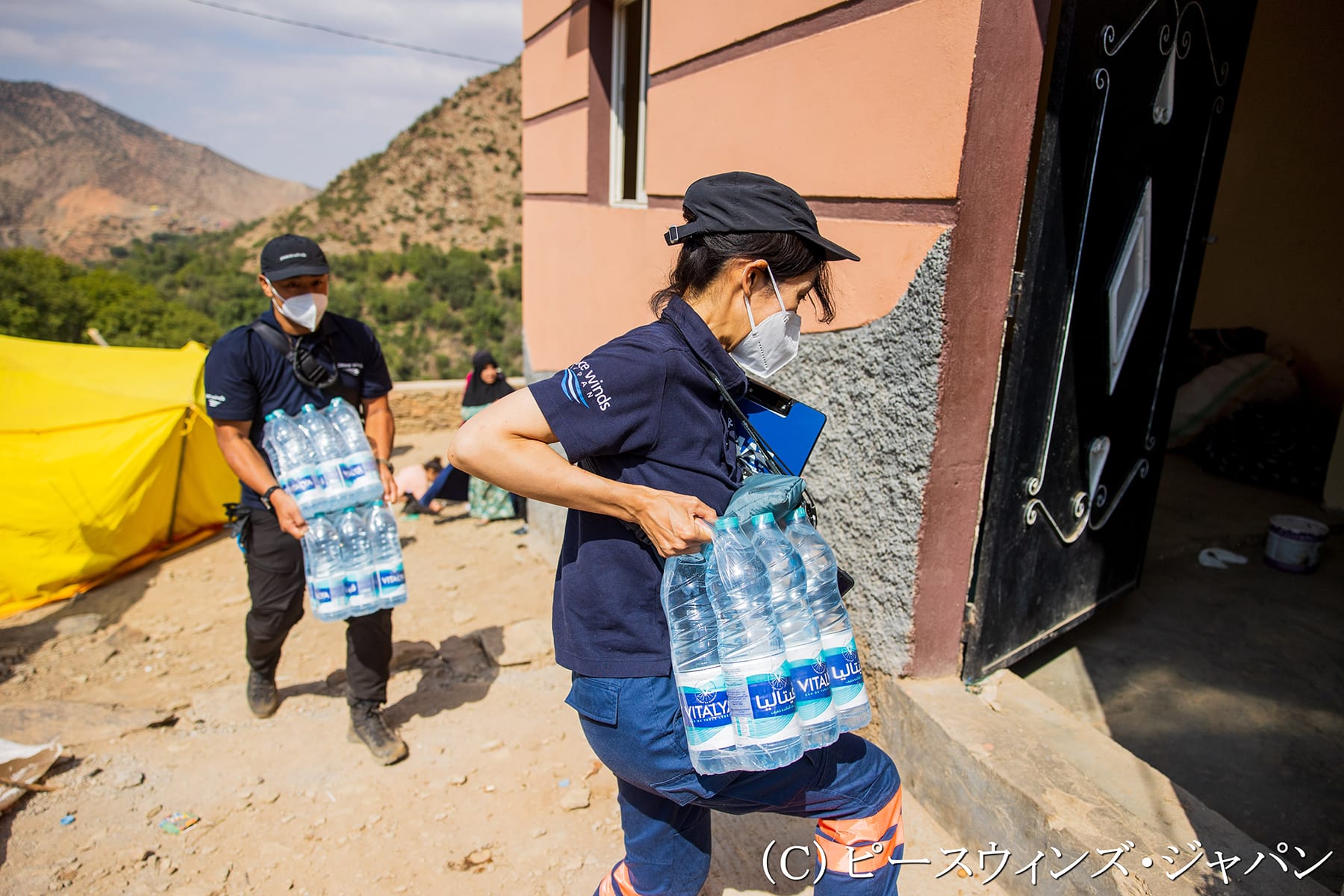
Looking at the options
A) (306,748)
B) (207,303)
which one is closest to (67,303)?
(207,303)

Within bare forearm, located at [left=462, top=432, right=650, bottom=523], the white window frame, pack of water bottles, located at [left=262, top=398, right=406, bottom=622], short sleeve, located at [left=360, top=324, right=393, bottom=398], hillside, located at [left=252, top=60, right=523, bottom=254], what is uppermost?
hillside, located at [left=252, top=60, right=523, bottom=254]

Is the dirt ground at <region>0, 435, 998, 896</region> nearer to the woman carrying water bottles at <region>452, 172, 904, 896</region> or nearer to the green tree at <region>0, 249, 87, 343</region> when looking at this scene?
the woman carrying water bottles at <region>452, 172, 904, 896</region>

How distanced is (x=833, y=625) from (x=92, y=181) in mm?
111521

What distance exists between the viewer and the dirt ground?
2639mm

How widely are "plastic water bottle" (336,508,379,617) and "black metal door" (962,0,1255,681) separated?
235cm

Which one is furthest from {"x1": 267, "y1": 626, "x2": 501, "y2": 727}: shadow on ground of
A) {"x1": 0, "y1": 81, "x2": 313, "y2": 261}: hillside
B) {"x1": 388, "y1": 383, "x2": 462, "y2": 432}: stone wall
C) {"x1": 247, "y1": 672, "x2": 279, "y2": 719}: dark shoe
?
{"x1": 0, "y1": 81, "x2": 313, "y2": 261}: hillside

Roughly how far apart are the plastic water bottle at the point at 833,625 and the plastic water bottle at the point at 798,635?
0.03 meters

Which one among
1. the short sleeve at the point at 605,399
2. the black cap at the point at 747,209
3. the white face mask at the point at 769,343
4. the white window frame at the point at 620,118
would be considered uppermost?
the white window frame at the point at 620,118

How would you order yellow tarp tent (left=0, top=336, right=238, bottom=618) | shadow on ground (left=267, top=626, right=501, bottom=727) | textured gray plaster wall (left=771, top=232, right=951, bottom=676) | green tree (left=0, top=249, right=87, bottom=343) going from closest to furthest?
1. textured gray plaster wall (left=771, top=232, right=951, bottom=676)
2. shadow on ground (left=267, top=626, right=501, bottom=727)
3. yellow tarp tent (left=0, top=336, right=238, bottom=618)
4. green tree (left=0, top=249, right=87, bottom=343)

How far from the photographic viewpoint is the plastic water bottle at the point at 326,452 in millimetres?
3084

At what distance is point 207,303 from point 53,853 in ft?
142

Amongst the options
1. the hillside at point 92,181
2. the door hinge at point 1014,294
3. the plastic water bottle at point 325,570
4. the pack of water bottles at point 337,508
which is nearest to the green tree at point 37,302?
the pack of water bottles at point 337,508

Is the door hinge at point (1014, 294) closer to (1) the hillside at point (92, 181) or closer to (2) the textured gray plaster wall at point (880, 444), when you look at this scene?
(2) the textured gray plaster wall at point (880, 444)

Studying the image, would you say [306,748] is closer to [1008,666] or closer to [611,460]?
[611,460]
